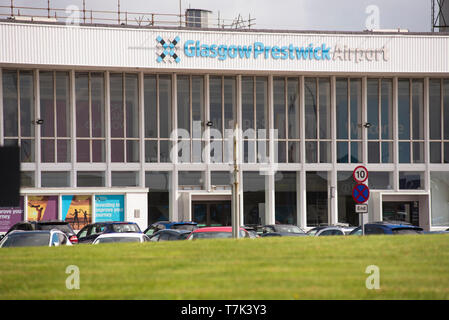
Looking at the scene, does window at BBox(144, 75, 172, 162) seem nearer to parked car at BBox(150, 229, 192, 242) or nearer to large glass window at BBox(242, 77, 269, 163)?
large glass window at BBox(242, 77, 269, 163)

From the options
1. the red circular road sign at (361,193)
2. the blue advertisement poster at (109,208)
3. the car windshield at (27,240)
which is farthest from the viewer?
the blue advertisement poster at (109,208)

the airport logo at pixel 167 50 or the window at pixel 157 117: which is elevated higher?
the airport logo at pixel 167 50

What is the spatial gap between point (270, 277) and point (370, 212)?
33293 millimetres

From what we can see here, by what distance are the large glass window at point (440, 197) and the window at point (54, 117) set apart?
21064 mm

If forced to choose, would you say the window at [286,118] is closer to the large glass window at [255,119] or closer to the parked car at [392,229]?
the large glass window at [255,119]

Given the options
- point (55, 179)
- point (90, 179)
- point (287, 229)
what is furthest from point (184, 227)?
point (55, 179)

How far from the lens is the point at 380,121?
45375mm

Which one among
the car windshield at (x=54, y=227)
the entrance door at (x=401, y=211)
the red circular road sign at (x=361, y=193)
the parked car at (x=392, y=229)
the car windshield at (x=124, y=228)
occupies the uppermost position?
→ the red circular road sign at (x=361, y=193)

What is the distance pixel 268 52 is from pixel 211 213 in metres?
9.54

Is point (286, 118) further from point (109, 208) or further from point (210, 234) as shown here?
point (210, 234)

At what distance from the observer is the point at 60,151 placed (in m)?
42.0

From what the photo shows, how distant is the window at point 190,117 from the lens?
43.4m

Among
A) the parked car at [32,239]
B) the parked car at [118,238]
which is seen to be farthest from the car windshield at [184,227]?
the parked car at [118,238]
